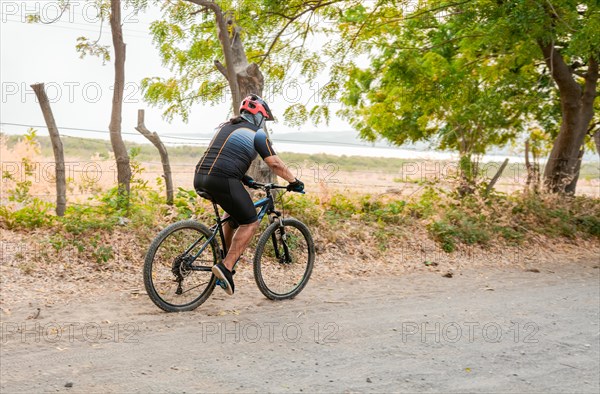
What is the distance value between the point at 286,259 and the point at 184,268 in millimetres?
1415

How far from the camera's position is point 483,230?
12.0 m

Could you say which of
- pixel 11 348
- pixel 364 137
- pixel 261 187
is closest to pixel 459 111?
pixel 364 137

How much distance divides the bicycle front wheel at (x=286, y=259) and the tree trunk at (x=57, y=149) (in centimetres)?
354

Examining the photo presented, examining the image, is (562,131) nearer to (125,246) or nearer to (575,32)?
(575,32)

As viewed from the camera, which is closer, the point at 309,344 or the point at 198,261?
the point at 309,344

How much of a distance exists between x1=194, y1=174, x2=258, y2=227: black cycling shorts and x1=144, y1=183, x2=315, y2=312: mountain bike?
134mm

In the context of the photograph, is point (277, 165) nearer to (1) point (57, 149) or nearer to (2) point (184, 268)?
(2) point (184, 268)

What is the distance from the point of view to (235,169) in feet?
21.7

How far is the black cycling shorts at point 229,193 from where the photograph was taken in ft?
21.5
